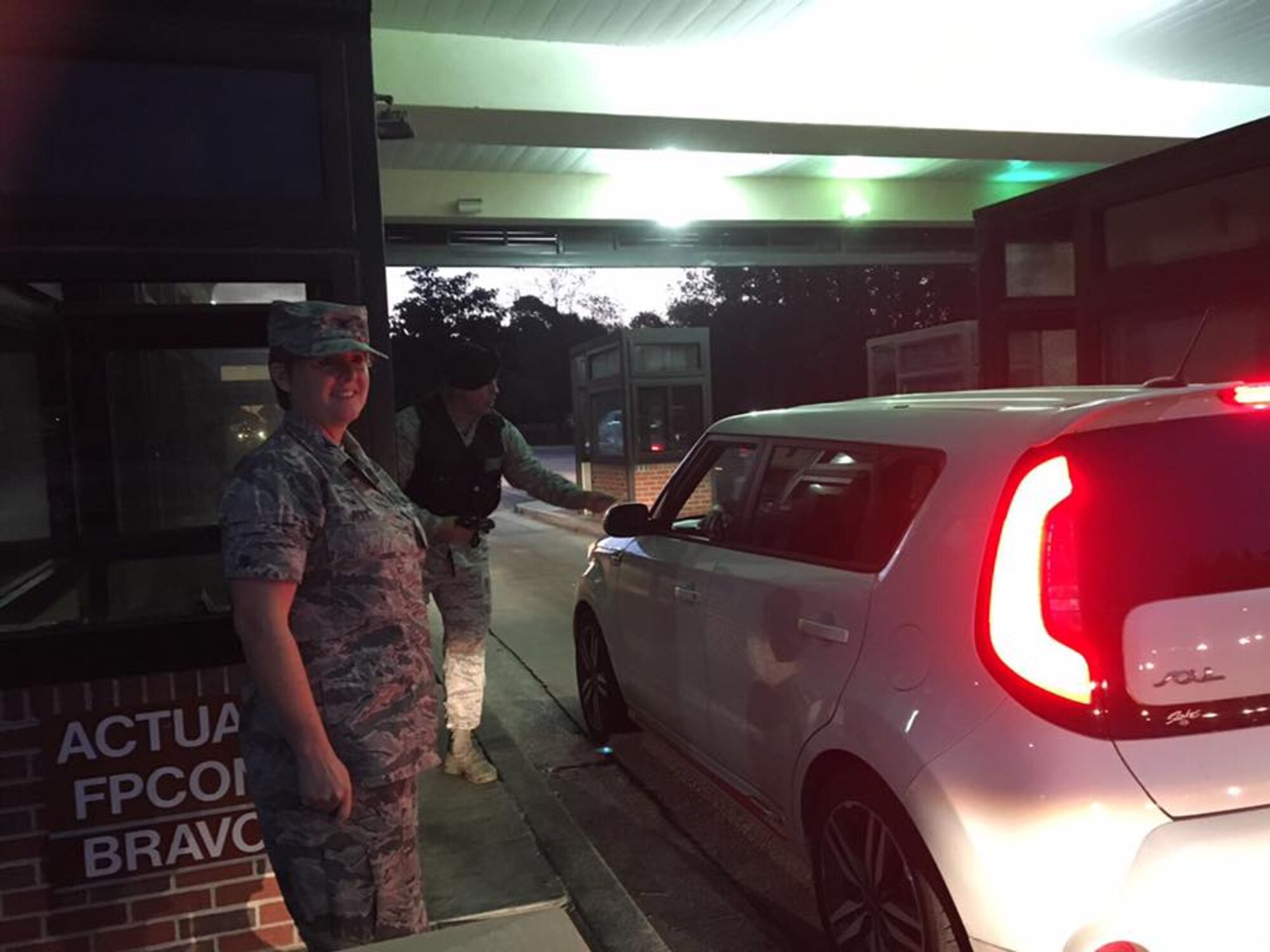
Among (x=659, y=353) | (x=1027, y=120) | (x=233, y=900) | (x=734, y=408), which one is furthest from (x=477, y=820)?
(x=734, y=408)

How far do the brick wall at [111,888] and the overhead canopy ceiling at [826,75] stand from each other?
4.91 meters

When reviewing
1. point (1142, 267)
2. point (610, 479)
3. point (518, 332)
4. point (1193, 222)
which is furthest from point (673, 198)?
point (518, 332)

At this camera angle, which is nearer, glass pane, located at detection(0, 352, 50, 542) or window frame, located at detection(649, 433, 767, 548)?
glass pane, located at detection(0, 352, 50, 542)

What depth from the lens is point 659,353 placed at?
15023 mm

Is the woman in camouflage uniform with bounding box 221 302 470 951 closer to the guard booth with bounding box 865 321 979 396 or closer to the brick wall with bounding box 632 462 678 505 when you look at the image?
the guard booth with bounding box 865 321 979 396

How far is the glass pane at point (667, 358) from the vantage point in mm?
14852

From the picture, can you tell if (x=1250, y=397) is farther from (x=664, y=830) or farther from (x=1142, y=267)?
(x=1142, y=267)

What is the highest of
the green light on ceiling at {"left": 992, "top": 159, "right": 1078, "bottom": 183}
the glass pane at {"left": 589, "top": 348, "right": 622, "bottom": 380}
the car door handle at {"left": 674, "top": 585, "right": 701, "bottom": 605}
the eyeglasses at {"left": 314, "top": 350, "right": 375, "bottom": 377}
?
the green light on ceiling at {"left": 992, "top": 159, "right": 1078, "bottom": 183}

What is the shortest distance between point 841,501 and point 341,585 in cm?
175

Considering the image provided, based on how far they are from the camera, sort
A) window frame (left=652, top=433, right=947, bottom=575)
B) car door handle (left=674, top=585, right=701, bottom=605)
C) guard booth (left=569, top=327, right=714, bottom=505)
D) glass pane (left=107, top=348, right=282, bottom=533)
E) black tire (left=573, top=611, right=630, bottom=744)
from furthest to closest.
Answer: guard booth (left=569, top=327, right=714, bottom=505)
black tire (left=573, top=611, right=630, bottom=744)
car door handle (left=674, top=585, right=701, bottom=605)
glass pane (left=107, top=348, right=282, bottom=533)
window frame (left=652, top=433, right=947, bottom=575)

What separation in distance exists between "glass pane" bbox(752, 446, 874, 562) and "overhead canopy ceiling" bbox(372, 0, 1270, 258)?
388 centimetres

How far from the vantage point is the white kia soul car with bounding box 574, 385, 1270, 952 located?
6.81 feet

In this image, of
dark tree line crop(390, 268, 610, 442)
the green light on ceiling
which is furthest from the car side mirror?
dark tree line crop(390, 268, 610, 442)

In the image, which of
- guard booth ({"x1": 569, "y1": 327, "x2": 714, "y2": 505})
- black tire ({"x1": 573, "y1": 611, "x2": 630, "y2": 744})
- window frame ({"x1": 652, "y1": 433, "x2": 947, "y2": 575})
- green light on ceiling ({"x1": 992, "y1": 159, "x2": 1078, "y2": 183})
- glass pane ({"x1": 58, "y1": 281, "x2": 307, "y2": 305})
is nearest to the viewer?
window frame ({"x1": 652, "y1": 433, "x2": 947, "y2": 575})
